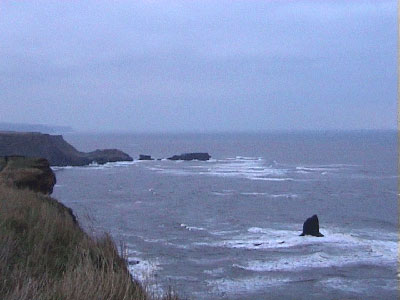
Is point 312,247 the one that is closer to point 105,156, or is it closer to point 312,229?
point 312,229

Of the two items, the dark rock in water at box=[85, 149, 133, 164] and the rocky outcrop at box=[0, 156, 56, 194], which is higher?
the rocky outcrop at box=[0, 156, 56, 194]

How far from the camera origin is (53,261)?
6418 millimetres

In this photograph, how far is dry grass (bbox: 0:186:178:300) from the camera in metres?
4.44

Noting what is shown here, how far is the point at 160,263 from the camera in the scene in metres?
21.7

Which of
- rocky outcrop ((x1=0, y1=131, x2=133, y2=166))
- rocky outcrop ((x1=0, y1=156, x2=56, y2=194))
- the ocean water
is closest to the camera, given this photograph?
rocky outcrop ((x1=0, y1=156, x2=56, y2=194))

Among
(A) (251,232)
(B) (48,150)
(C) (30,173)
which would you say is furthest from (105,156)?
(C) (30,173)

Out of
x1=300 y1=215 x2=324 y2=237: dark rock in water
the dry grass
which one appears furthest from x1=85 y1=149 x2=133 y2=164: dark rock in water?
the dry grass

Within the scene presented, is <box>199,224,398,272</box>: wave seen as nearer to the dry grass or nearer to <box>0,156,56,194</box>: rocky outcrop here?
<box>0,156,56,194</box>: rocky outcrop

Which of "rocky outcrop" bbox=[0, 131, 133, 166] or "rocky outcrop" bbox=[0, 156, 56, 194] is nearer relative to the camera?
"rocky outcrop" bbox=[0, 156, 56, 194]

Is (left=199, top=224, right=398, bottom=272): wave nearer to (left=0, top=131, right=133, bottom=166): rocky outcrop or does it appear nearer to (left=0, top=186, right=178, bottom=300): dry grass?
(left=0, top=186, right=178, bottom=300): dry grass

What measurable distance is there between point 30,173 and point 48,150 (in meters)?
70.2

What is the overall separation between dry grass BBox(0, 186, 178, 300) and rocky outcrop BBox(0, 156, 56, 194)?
27.8 ft

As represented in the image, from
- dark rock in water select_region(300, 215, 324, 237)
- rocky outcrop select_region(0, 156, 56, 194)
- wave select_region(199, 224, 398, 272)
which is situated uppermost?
rocky outcrop select_region(0, 156, 56, 194)

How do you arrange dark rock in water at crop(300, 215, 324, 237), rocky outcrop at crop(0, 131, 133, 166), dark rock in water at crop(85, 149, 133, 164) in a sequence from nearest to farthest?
dark rock in water at crop(300, 215, 324, 237), rocky outcrop at crop(0, 131, 133, 166), dark rock in water at crop(85, 149, 133, 164)
